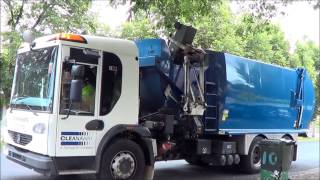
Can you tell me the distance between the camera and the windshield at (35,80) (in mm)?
7898

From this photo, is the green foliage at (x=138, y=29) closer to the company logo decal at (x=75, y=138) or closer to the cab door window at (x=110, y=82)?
the cab door window at (x=110, y=82)

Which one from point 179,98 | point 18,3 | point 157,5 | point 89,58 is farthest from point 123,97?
point 18,3

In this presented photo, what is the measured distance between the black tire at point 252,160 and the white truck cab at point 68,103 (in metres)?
3.87

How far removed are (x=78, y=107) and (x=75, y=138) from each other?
509 mm

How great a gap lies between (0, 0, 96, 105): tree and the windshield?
5877mm

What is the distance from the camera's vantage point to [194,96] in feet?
33.2

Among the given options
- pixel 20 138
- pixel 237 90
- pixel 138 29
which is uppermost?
pixel 138 29

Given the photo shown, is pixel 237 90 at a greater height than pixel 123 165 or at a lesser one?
greater

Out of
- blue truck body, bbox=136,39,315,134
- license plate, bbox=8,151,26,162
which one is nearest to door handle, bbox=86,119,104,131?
license plate, bbox=8,151,26,162

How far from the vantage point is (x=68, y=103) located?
781 centimetres

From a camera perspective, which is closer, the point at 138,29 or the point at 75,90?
the point at 75,90

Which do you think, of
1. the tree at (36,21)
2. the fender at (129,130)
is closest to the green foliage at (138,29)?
the tree at (36,21)

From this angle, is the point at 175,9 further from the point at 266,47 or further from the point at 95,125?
the point at 266,47

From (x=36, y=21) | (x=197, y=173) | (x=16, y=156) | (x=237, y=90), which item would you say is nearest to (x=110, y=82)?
(x=16, y=156)
